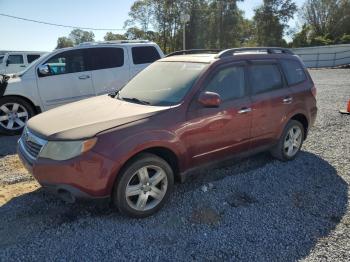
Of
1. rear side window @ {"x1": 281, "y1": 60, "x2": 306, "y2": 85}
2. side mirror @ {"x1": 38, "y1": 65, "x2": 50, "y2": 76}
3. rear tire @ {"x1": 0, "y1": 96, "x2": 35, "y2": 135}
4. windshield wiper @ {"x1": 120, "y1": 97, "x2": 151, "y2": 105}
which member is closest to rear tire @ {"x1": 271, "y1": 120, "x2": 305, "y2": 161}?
rear side window @ {"x1": 281, "y1": 60, "x2": 306, "y2": 85}

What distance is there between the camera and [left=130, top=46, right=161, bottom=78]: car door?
26.5 ft

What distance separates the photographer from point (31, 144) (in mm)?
3568

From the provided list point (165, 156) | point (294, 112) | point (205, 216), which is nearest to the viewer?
point (205, 216)

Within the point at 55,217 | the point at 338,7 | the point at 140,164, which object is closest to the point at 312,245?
the point at 140,164

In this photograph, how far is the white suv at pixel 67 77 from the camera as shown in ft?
22.8

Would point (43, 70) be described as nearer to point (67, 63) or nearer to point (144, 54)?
point (67, 63)

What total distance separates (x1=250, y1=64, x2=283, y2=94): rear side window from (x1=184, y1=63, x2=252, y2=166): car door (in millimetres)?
200

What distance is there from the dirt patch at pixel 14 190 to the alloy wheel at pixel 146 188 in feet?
5.09

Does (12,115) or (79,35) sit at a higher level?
(79,35)

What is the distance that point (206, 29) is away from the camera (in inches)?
1898

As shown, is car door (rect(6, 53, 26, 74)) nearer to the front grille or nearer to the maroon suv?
the maroon suv

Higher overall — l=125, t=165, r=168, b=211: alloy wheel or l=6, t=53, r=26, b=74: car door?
l=6, t=53, r=26, b=74: car door

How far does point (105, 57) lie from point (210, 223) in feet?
18.0

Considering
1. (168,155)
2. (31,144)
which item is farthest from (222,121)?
(31,144)
